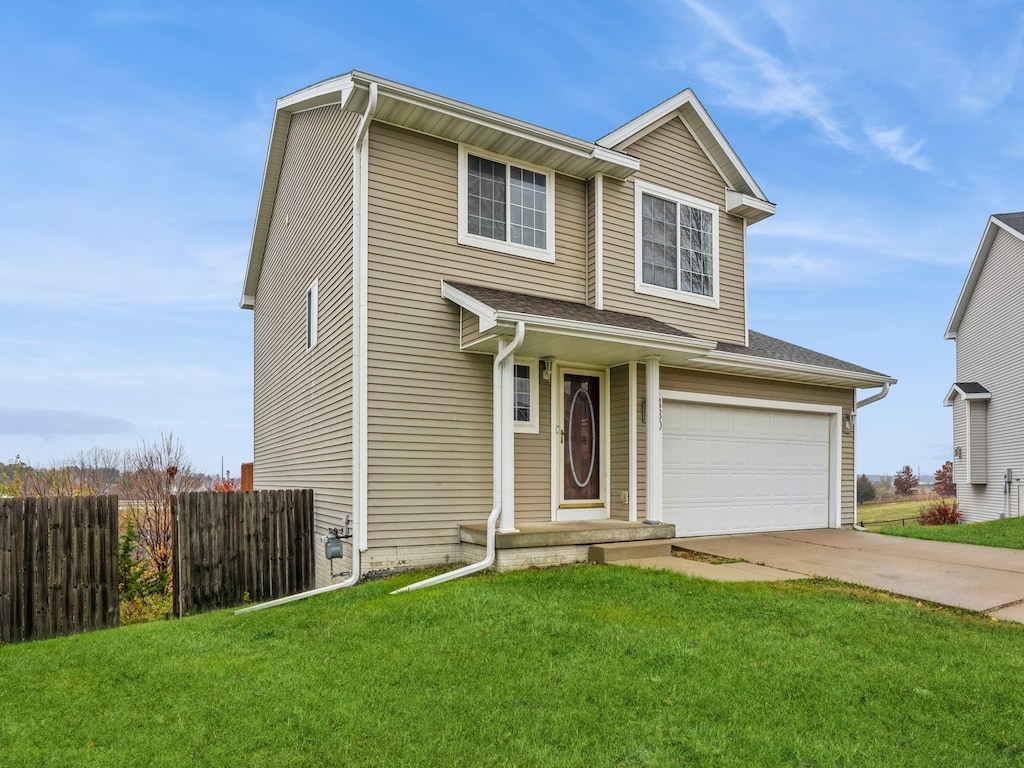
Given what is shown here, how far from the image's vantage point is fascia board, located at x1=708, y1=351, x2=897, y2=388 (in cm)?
1020

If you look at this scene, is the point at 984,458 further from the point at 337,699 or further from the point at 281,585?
the point at 337,699

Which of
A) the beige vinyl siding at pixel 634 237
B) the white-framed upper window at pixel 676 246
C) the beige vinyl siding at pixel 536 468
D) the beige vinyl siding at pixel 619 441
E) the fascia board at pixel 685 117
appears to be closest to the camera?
the beige vinyl siding at pixel 536 468

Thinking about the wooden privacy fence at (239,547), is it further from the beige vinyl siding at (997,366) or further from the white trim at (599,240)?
the beige vinyl siding at (997,366)

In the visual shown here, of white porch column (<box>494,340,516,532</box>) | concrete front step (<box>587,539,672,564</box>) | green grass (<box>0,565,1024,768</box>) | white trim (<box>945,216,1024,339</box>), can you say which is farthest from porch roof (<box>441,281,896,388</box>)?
white trim (<box>945,216,1024,339</box>)

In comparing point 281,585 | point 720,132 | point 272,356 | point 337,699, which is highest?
point 720,132

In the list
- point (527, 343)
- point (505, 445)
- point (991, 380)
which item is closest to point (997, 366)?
point (991, 380)

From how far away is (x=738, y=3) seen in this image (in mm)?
10805

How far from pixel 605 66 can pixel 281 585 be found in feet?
34.8

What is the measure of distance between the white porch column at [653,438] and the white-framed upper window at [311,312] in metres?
4.90

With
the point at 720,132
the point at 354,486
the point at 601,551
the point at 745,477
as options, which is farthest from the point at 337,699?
the point at 720,132

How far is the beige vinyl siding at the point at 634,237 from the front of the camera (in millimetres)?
9977

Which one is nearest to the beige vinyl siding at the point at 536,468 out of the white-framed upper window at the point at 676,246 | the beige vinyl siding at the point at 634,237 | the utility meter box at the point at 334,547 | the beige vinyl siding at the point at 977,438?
the beige vinyl siding at the point at 634,237

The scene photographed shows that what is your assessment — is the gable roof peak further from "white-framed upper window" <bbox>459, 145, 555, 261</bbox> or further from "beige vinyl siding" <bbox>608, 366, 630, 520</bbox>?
"beige vinyl siding" <bbox>608, 366, 630, 520</bbox>

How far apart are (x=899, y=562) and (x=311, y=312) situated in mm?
8767
